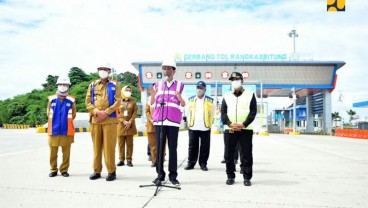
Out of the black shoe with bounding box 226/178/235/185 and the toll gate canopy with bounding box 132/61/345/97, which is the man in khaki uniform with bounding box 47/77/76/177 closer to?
the black shoe with bounding box 226/178/235/185

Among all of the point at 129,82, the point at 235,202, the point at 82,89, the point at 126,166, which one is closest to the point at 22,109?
the point at 82,89

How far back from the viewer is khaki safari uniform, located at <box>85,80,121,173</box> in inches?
211

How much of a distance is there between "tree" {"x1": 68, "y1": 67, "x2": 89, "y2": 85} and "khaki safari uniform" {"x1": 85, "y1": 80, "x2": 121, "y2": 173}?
6868 centimetres

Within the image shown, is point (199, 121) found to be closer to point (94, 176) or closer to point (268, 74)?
point (94, 176)

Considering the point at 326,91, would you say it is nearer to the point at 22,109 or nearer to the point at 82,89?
the point at 82,89

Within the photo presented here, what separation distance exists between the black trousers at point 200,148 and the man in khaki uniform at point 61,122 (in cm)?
246

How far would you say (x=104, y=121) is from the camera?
5.38 metres

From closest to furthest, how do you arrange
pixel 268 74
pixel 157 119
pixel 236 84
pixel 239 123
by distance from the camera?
pixel 157 119 < pixel 239 123 < pixel 236 84 < pixel 268 74

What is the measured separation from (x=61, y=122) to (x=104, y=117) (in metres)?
1.01

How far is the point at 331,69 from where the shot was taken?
40.3 meters

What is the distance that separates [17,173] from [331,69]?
4079cm

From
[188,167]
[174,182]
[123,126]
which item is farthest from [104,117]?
[188,167]

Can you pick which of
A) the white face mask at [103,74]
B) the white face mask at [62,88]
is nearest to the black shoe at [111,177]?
the white face mask at [103,74]

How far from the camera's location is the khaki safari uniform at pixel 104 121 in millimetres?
5352
